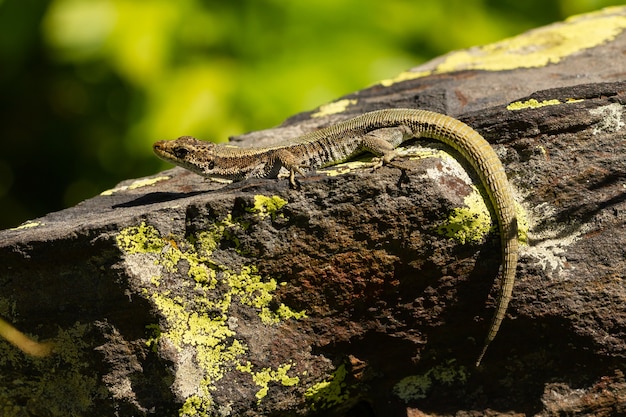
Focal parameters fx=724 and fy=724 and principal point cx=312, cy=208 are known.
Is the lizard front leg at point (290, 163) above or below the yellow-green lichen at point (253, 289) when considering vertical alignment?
above

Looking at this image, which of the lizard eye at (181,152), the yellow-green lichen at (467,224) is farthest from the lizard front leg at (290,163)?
the yellow-green lichen at (467,224)

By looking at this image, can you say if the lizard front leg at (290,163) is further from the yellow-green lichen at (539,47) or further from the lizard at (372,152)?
the yellow-green lichen at (539,47)

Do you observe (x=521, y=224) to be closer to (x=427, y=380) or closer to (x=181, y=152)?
(x=427, y=380)

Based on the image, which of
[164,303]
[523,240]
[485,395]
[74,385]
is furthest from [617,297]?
[74,385]

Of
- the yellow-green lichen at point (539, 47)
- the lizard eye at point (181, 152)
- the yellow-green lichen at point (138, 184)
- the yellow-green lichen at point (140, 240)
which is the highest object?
the yellow-green lichen at point (539, 47)

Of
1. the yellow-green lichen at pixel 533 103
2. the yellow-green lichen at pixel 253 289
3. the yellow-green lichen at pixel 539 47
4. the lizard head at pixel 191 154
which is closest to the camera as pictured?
the yellow-green lichen at pixel 253 289

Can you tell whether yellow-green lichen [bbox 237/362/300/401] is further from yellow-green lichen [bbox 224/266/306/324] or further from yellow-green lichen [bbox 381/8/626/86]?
yellow-green lichen [bbox 381/8/626/86]

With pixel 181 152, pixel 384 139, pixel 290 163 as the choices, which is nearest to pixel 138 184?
pixel 181 152

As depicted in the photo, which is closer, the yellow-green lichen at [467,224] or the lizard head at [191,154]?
the yellow-green lichen at [467,224]
